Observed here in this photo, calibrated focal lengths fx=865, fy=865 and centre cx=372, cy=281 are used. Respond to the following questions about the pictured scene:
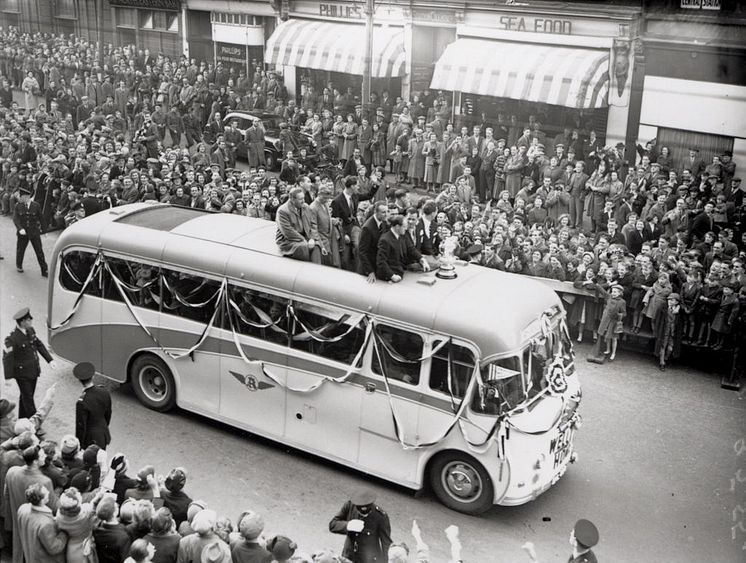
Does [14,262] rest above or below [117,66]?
below

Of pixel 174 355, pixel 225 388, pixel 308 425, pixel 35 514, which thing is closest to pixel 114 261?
pixel 174 355

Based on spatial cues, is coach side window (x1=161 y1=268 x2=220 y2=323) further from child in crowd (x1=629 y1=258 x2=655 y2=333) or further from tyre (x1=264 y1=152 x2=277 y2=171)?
tyre (x1=264 y1=152 x2=277 y2=171)

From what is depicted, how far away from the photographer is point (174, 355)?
36.1 feet

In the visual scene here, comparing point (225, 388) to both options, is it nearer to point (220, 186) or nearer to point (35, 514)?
point (35, 514)

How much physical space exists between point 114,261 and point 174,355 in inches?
60.1

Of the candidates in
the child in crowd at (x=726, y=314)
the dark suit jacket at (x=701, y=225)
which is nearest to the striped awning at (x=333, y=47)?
the dark suit jacket at (x=701, y=225)

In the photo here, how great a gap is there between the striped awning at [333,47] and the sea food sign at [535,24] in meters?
3.62

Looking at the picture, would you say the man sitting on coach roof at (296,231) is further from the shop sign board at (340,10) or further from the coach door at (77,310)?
the shop sign board at (340,10)

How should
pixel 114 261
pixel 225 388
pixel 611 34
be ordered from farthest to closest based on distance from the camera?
pixel 611 34, pixel 114 261, pixel 225 388

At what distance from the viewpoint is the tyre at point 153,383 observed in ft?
36.8

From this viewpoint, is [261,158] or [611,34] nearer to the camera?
[611,34]

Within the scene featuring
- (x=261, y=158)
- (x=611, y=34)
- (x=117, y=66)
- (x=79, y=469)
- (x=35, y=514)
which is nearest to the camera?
(x=35, y=514)

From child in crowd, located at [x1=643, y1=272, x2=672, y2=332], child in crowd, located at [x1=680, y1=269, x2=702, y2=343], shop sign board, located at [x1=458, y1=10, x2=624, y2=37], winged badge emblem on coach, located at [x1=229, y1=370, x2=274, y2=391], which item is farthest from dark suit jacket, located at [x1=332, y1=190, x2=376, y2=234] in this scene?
shop sign board, located at [x1=458, y1=10, x2=624, y2=37]

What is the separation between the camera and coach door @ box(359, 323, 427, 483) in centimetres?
932
